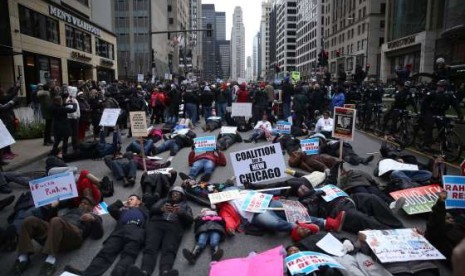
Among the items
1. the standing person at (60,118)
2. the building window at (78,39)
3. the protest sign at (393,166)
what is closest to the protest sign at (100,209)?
the standing person at (60,118)

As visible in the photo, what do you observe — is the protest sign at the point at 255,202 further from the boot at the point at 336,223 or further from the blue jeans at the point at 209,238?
the boot at the point at 336,223

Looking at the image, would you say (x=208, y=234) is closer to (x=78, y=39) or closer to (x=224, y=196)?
(x=224, y=196)

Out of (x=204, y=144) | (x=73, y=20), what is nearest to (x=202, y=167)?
(x=204, y=144)

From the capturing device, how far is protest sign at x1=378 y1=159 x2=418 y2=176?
335 inches

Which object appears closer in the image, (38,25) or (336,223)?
(336,223)

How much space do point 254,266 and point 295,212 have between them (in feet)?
6.39

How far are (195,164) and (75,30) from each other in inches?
1200

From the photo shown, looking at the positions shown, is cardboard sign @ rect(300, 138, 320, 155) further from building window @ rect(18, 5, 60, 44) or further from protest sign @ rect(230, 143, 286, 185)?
building window @ rect(18, 5, 60, 44)

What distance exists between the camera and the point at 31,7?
2709 centimetres

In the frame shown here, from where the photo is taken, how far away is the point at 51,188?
6.14 meters

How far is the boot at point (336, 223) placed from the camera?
601 cm

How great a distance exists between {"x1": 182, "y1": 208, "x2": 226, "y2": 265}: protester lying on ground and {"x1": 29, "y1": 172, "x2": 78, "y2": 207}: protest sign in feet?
6.91

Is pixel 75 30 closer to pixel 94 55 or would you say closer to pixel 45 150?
pixel 94 55

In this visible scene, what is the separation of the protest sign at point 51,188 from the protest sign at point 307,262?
12.0ft
